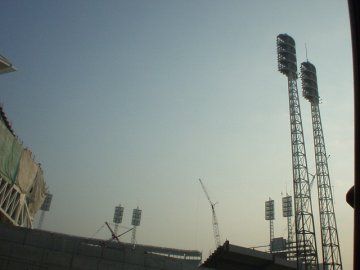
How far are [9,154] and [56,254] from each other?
15.1 metres

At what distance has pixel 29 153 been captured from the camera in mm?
47250

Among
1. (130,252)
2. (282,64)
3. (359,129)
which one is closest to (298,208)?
(282,64)

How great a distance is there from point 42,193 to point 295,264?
4186 centimetres

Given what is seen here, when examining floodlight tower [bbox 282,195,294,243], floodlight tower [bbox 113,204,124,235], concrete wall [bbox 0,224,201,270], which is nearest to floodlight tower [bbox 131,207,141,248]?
floodlight tower [bbox 113,204,124,235]

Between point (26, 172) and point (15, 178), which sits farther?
point (26, 172)

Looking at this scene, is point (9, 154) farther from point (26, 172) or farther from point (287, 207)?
point (287, 207)

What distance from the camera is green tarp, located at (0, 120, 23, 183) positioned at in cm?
3877

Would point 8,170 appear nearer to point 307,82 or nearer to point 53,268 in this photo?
point 53,268

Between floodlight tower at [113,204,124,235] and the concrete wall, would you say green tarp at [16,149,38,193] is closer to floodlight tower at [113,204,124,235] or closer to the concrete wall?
the concrete wall

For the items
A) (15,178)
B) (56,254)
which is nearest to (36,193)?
(15,178)

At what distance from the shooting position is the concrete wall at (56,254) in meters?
30.0

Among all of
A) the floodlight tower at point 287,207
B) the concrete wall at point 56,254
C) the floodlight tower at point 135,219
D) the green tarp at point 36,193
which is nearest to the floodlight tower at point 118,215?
the floodlight tower at point 135,219

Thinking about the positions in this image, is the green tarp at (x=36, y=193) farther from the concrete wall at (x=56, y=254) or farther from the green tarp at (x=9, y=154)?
the concrete wall at (x=56, y=254)

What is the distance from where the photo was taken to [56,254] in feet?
101
